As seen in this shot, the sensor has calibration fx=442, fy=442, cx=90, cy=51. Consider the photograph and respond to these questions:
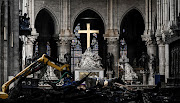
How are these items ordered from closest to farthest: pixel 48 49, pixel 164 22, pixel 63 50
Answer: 1. pixel 164 22
2. pixel 63 50
3. pixel 48 49

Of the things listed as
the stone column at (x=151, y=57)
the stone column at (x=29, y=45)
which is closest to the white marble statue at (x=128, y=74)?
the stone column at (x=151, y=57)

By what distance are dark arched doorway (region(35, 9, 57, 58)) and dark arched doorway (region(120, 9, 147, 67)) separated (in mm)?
7806

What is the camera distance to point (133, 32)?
49125 millimetres

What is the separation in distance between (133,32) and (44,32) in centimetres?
1008

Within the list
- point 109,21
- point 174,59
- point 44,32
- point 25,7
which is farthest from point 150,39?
point 25,7

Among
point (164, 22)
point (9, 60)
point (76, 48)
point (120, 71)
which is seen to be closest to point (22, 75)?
point (9, 60)

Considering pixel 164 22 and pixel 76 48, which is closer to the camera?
pixel 164 22

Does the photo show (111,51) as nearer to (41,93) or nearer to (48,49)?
(48,49)

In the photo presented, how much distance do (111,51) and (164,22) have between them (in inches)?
330

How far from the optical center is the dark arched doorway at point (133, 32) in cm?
4825

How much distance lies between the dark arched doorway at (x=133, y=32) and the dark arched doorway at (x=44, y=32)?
307 inches

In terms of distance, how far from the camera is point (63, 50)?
42219 millimetres

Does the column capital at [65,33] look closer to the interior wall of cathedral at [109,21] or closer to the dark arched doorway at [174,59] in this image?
the interior wall of cathedral at [109,21]

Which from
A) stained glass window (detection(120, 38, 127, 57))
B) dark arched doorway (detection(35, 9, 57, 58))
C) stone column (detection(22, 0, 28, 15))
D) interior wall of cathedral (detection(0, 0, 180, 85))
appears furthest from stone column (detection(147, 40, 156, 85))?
stone column (detection(22, 0, 28, 15))
